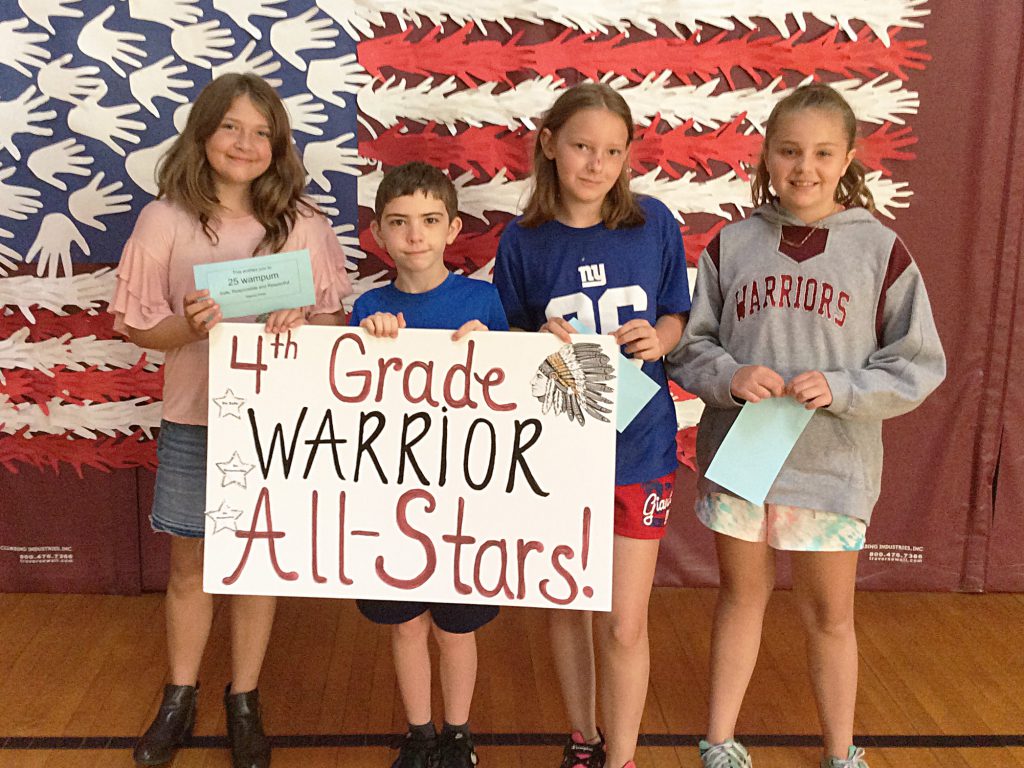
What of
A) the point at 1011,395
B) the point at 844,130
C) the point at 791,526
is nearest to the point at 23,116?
the point at 844,130

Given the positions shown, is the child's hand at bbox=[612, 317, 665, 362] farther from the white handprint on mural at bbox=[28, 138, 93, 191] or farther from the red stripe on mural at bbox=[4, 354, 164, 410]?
the white handprint on mural at bbox=[28, 138, 93, 191]

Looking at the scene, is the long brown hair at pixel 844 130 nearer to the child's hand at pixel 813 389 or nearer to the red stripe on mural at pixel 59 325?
the child's hand at pixel 813 389

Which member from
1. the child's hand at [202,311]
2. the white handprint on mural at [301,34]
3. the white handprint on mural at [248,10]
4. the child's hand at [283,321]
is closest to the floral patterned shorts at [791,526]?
the child's hand at [283,321]

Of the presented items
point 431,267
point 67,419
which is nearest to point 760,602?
point 431,267

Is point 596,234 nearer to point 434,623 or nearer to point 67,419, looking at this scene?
point 434,623

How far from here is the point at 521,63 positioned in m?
2.36

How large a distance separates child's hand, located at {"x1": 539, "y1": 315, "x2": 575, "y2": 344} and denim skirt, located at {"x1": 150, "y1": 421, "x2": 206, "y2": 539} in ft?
2.26

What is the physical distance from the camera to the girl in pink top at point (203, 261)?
5.68ft

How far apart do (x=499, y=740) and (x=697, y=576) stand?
35.3 inches

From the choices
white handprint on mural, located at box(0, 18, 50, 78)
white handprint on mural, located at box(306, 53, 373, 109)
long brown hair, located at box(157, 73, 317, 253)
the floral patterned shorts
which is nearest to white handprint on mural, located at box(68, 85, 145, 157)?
white handprint on mural, located at box(0, 18, 50, 78)

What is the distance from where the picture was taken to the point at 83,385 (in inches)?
99.3

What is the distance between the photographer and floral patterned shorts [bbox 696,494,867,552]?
1.68 meters

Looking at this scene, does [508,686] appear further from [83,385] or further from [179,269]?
[83,385]

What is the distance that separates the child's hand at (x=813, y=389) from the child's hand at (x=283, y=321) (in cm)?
84
